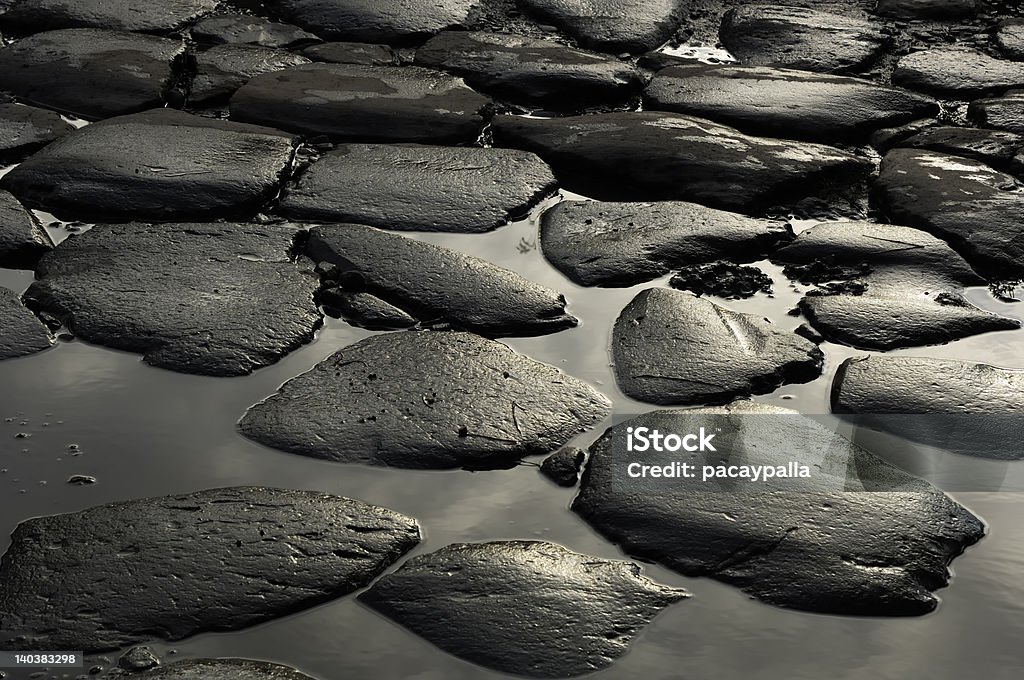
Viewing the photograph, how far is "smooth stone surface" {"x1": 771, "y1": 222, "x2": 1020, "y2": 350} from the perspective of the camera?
213 centimetres

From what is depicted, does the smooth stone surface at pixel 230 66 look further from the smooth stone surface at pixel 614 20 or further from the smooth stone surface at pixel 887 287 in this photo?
the smooth stone surface at pixel 887 287

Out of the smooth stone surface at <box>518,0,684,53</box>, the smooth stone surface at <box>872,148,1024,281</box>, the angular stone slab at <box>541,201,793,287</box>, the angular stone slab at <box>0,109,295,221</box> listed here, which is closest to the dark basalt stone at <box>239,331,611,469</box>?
the angular stone slab at <box>541,201,793,287</box>

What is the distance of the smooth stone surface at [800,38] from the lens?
10.8 feet

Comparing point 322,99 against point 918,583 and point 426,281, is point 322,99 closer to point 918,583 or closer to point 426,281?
point 426,281

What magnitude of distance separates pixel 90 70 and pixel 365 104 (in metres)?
0.76

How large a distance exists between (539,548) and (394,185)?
3.89ft

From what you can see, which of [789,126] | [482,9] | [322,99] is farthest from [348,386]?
[482,9]

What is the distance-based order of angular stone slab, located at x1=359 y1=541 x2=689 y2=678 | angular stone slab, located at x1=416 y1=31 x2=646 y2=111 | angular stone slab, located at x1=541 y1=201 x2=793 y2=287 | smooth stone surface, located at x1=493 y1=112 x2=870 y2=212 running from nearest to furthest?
angular stone slab, located at x1=359 y1=541 x2=689 y2=678
angular stone slab, located at x1=541 y1=201 x2=793 y2=287
smooth stone surface, located at x1=493 y1=112 x2=870 y2=212
angular stone slab, located at x1=416 y1=31 x2=646 y2=111

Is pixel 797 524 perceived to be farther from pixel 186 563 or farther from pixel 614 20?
pixel 614 20

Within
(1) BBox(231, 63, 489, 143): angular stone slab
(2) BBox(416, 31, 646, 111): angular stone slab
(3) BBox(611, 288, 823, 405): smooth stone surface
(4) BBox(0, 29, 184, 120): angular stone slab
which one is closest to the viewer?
(3) BBox(611, 288, 823, 405): smooth stone surface

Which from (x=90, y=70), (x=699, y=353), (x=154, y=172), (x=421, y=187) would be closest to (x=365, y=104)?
(x=421, y=187)

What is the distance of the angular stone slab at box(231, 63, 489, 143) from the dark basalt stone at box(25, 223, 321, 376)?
0.54 m

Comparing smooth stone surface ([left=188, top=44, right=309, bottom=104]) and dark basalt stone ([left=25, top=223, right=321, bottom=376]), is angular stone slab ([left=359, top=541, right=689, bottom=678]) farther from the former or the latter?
smooth stone surface ([left=188, top=44, right=309, bottom=104])

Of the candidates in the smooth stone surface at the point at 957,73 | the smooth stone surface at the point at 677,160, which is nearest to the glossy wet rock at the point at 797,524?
the smooth stone surface at the point at 677,160
